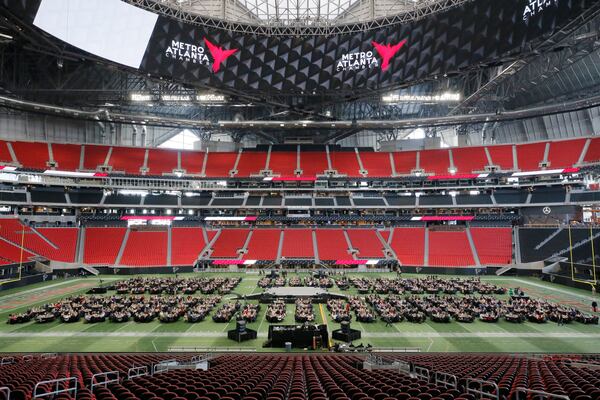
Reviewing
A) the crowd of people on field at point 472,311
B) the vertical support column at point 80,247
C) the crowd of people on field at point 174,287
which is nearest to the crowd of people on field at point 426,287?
the crowd of people on field at point 472,311

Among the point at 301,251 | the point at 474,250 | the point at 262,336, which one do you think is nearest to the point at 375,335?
the point at 262,336

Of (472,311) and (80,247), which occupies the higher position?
(80,247)

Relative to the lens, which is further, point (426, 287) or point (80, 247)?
point (80, 247)

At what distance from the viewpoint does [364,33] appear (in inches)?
1746

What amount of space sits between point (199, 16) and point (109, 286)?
3267 centimetres

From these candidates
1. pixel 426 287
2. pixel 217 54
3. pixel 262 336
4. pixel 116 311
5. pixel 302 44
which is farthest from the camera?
pixel 302 44

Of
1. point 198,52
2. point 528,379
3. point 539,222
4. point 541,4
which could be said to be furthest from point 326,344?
point 539,222

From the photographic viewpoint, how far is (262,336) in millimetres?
22422

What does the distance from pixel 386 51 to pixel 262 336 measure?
3717cm

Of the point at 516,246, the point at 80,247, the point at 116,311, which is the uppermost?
the point at 516,246

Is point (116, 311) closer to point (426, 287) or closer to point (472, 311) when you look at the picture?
point (472, 311)

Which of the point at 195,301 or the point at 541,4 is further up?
the point at 541,4

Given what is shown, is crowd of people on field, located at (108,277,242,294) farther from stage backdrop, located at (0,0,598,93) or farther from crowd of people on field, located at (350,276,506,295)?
stage backdrop, located at (0,0,598,93)

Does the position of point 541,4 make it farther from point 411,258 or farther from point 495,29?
point 411,258
